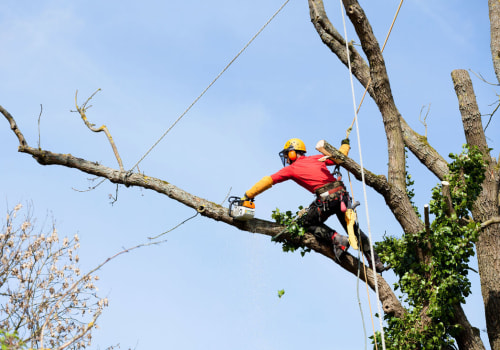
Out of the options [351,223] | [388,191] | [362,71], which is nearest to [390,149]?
[388,191]

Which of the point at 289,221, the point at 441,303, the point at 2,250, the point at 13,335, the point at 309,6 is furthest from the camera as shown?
the point at 2,250

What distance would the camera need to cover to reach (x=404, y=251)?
23.9 ft

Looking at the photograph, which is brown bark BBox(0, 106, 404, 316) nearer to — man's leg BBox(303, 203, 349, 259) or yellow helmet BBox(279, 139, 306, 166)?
man's leg BBox(303, 203, 349, 259)

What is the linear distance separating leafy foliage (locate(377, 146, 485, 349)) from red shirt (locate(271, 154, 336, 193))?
1059mm

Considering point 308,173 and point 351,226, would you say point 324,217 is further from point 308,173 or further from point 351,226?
point 308,173

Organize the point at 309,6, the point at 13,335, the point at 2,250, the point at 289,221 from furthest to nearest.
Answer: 1. the point at 2,250
2. the point at 309,6
3. the point at 289,221
4. the point at 13,335

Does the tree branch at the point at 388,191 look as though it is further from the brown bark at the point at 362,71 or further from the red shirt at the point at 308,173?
the brown bark at the point at 362,71

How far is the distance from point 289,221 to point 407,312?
5.39ft

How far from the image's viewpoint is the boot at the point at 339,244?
23.5 ft

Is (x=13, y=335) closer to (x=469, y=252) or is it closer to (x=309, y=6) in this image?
(x=469, y=252)

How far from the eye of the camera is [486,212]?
8438 millimetres

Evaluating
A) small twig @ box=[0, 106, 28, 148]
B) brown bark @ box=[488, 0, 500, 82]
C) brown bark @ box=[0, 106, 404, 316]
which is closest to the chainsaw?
brown bark @ box=[0, 106, 404, 316]

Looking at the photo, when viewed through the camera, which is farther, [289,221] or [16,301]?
[16,301]

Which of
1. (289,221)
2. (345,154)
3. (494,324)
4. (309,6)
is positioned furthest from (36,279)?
(494,324)
